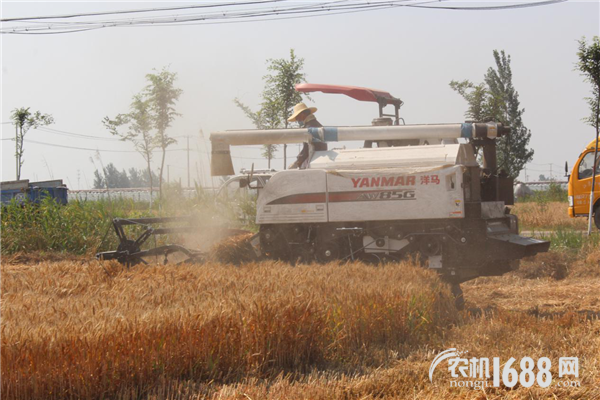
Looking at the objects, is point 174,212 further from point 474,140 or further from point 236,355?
point 236,355

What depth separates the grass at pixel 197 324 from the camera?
3.99 metres

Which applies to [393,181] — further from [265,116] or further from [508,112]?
[508,112]

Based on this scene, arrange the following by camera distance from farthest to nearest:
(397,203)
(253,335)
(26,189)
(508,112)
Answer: (508,112) < (26,189) < (397,203) < (253,335)

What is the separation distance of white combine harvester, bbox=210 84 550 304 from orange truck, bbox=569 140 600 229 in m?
11.8

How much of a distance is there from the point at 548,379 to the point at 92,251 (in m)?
10.5

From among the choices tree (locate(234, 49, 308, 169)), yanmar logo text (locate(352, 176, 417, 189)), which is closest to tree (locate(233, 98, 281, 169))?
tree (locate(234, 49, 308, 169))

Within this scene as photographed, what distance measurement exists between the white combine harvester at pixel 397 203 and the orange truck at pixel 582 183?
11786 millimetres

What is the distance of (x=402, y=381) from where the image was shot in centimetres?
470

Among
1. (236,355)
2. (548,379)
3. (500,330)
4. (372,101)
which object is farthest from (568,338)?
(372,101)

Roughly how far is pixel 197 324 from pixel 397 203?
15.2ft

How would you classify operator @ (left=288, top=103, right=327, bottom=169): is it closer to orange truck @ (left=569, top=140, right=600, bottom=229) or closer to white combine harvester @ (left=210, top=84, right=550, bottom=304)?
white combine harvester @ (left=210, top=84, right=550, bottom=304)

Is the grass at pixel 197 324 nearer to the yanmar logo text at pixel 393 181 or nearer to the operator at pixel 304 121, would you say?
the yanmar logo text at pixel 393 181

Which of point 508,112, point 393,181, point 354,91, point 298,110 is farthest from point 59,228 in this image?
point 508,112

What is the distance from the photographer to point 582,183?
20297 millimetres
